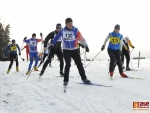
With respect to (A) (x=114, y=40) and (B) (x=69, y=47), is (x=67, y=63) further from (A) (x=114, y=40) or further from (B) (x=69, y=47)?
(A) (x=114, y=40)

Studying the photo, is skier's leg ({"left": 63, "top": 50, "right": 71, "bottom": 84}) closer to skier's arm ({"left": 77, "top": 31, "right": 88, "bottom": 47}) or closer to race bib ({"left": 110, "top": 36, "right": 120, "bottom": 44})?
skier's arm ({"left": 77, "top": 31, "right": 88, "bottom": 47})

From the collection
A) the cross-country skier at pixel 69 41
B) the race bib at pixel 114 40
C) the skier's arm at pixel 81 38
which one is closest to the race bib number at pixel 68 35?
the cross-country skier at pixel 69 41

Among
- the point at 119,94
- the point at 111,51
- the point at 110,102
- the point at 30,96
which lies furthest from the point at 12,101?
the point at 111,51

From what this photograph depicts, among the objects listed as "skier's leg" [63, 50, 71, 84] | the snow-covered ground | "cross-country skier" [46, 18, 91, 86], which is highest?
"cross-country skier" [46, 18, 91, 86]

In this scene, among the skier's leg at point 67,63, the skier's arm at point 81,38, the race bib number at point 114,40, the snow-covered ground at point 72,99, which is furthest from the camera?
the race bib number at point 114,40

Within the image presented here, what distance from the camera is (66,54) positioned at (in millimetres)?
7086

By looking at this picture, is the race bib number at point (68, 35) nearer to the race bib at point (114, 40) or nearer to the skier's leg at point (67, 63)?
the skier's leg at point (67, 63)

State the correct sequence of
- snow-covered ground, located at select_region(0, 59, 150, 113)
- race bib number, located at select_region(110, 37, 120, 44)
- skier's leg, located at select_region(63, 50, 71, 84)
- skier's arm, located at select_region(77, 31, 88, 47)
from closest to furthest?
snow-covered ground, located at select_region(0, 59, 150, 113) < skier's leg, located at select_region(63, 50, 71, 84) < skier's arm, located at select_region(77, 31, 88, 47) < race bib number, located at select_region(110, 37, 120, 44)

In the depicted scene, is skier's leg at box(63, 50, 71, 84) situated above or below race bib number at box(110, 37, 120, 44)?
below

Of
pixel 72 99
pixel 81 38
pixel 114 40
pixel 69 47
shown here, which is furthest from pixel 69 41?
pixel 114 40

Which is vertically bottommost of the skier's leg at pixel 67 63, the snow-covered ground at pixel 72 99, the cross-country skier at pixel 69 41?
the snow-covered ground at pixel 72 99

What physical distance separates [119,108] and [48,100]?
1.72 metres

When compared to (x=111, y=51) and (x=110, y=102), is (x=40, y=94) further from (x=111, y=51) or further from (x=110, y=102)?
(x=111, y=51)

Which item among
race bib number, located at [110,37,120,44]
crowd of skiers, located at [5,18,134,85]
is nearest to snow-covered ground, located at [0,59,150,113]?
crowd of skiers, located at [5,18,134,85]
